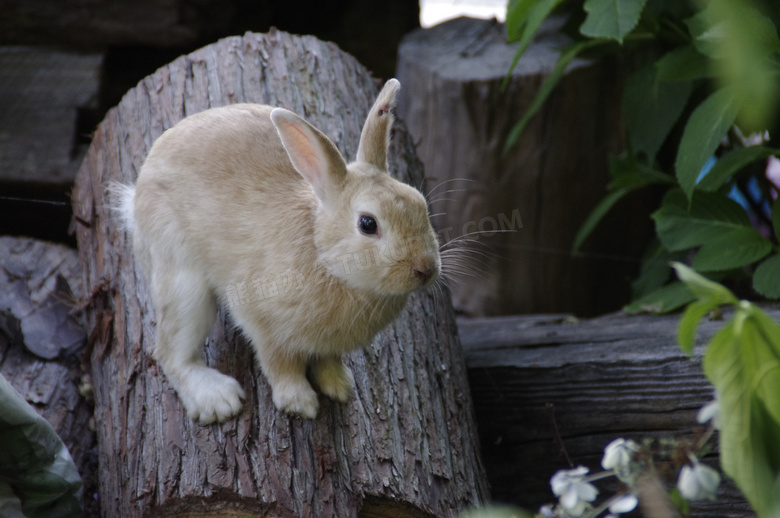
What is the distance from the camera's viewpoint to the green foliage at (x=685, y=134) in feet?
8.80

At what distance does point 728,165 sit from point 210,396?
2.15 m

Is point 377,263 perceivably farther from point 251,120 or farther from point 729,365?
point 729,365

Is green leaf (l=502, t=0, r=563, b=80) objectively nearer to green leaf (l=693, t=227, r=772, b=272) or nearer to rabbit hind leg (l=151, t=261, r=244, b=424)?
green leaf (l=693, t=227, r=772, b=272)

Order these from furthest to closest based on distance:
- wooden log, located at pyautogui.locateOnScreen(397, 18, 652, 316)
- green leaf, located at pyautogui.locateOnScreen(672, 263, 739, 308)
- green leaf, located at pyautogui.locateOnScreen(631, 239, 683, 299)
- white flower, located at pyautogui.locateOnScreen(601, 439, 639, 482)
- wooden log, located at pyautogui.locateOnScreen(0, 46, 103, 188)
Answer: wooden log, located at pyautogui.locateOnScreen(397, 18, 652, 316), wooden log, located at pyautogui.locateOnScreen(0, 46, 103, 188), green leaf, located at pyautogui.locateOnScreen(631, 239, 683, 299), white flower, located at pyautogui.locateOnScreen(601, 439, 639, 482), green leaf, located at pyautogui.locateOnScreen(672, 263, 739, 308)

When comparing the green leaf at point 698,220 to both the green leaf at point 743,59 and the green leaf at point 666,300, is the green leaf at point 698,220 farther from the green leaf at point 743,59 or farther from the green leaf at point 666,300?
the green leaf at point 743,59

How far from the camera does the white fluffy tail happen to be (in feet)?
8.96

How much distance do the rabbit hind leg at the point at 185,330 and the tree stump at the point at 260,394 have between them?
0.08 metres

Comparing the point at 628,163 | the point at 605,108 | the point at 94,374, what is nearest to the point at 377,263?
the point at 94,374

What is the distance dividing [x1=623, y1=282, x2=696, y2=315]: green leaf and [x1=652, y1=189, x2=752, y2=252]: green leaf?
217 mm

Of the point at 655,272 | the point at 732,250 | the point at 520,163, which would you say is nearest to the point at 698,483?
the point at 732,250

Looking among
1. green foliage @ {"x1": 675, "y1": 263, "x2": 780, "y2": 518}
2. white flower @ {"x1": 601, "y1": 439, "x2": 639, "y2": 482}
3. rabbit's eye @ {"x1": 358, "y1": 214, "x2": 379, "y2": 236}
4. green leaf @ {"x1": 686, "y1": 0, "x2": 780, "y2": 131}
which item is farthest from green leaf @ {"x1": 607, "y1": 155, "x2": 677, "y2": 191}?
green leaf @ {"x1": 686, "y1": 0, "x2": 780, "y2": 131}

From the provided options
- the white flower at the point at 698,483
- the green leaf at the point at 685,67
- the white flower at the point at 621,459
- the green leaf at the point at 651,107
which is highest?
the green leaf at the point at 685,67

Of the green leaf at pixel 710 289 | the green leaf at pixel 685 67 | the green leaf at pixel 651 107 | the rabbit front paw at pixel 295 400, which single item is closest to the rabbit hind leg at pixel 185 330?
the rabbit front paw at pixel 295 400

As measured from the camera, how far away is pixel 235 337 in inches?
102
